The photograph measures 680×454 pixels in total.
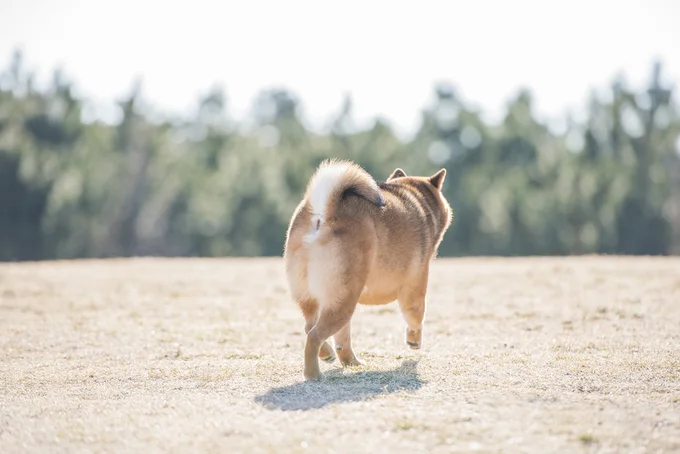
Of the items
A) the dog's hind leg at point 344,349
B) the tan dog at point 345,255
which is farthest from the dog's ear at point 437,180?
the dog's hind leg at point 344,349

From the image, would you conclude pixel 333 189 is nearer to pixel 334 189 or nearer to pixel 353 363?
pixel 334 189

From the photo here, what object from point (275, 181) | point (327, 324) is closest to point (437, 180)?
point (327, 324)

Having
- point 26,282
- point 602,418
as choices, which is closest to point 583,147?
point 26,282

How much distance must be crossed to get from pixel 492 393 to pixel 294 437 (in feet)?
5.65

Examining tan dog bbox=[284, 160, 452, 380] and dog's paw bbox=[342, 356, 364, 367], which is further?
dog's paw bbox=[342, 356, 364, 367]

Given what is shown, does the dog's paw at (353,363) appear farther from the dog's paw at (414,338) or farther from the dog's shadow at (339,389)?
the dog's paw at (414,338)

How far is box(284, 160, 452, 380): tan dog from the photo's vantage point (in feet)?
20.1

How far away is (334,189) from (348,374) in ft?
5.20

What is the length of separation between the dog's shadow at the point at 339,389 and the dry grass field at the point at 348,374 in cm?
2

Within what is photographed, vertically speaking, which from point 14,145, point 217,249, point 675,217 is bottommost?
point 217,249

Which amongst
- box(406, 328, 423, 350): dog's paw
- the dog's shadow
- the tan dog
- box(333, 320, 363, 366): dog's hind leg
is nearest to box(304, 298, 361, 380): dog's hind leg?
the tan dog

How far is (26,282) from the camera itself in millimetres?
14273

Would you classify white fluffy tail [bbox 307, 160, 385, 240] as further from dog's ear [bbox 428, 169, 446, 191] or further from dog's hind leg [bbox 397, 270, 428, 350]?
dog's ear [bbox 428, 169, 446, 191]

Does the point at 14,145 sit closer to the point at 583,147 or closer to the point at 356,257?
the point at 583,147
